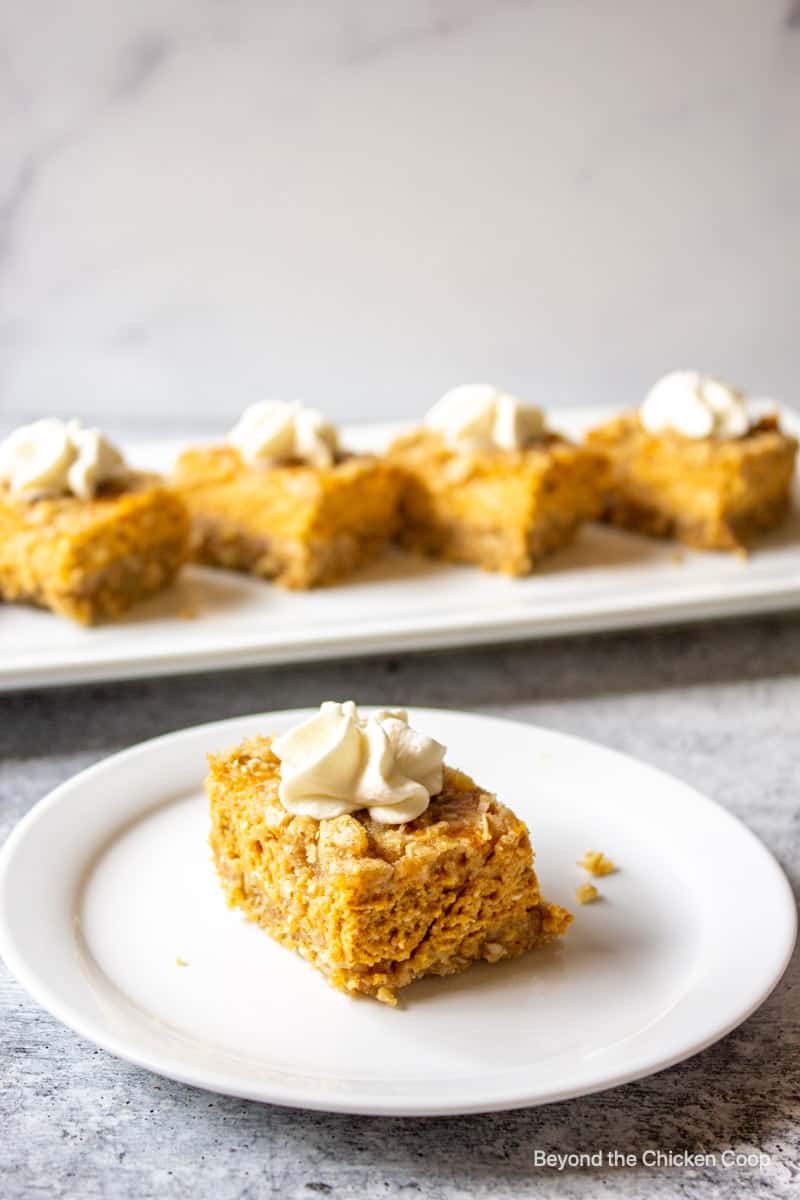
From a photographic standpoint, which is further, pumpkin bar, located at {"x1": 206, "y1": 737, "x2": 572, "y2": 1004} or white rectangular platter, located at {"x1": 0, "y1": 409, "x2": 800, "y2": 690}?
white rectangular platter, located at {"x1": 0, "y1": 409, "x2": 800, "y2": 690}

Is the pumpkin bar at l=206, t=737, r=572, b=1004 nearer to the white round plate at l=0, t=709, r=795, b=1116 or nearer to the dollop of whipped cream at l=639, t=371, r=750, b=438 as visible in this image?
the white round plate at l=0, t=709, r=795, b=1116

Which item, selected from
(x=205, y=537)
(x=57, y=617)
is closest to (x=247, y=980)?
(x=57, y=617)

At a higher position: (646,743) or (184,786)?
(184,786)

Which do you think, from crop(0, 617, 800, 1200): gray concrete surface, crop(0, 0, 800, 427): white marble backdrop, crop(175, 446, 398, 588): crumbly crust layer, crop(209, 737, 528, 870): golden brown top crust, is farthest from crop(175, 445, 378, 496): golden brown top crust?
crop(0, 0, 800, 427): white marble backdrop

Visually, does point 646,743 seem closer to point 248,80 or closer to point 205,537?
point 205,537

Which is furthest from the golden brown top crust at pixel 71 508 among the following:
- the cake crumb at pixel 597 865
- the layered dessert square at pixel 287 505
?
the cake crumb at pixel 597 865

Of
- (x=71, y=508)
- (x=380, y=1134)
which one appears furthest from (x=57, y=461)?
(x=380, y=1134)
